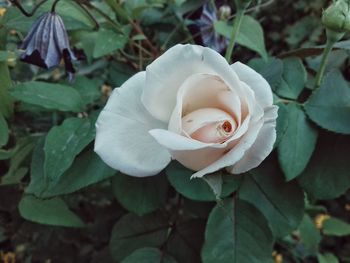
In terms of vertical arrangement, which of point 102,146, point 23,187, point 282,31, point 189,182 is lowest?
point 282,31

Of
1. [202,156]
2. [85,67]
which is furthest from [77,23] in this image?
[202,156]

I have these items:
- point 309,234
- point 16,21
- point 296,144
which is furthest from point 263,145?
point 309,234

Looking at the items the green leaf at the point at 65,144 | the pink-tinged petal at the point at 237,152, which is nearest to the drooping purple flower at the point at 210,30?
the green leaf at the point at 65,144

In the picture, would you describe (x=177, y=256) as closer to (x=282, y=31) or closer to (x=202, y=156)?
(x=202, y=156)

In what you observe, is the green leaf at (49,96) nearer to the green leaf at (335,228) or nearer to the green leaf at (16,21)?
the green leaf at (16,21)

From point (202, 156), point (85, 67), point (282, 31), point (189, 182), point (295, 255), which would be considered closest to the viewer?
point (202, 156)

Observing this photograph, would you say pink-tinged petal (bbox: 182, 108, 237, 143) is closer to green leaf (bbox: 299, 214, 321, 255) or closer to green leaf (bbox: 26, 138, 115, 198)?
green leaf (bbox: 26, 138, 115, 198)

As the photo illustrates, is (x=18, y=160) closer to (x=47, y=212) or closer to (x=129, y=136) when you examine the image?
(x=47, y=212)
